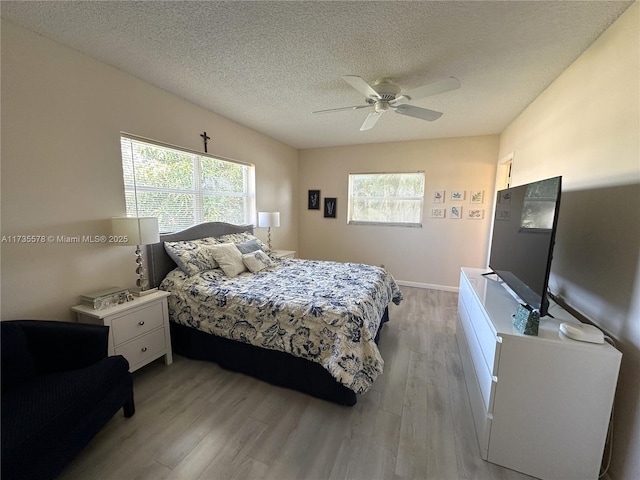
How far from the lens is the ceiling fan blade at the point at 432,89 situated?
1.83 meters

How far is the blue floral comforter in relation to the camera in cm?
183

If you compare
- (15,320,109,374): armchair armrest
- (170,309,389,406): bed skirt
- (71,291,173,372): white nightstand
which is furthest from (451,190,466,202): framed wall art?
(15,320,109,374): armchair armrest

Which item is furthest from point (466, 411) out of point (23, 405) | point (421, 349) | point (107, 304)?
point (107, 304)

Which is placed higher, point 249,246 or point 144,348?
point 249,246

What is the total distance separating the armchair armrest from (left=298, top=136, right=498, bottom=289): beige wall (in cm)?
392

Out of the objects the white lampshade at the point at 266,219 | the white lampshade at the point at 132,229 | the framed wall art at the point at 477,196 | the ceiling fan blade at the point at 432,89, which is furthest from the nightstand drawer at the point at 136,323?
the framed wall art at the point at 477,196

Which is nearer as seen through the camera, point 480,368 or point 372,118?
point 480,368

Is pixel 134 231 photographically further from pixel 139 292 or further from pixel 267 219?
pixel 267 219

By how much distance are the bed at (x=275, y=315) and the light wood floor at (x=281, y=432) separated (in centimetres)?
17

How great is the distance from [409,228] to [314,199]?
1.86m

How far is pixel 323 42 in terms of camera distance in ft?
5.89

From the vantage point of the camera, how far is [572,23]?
157 centimetres

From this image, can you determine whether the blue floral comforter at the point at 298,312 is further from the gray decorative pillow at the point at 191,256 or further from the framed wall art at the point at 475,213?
the framed wall art at the point at 475,213

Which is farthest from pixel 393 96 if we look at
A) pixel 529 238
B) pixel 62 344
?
pixel 62 344
